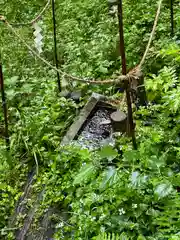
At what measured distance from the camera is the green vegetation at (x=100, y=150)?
8.56 feet

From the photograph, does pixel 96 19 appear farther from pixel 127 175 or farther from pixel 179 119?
pixel 127 175

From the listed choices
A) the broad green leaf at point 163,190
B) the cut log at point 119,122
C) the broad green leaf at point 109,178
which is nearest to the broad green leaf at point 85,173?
the broad green leaf at point 109,178

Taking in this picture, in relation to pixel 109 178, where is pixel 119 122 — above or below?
above

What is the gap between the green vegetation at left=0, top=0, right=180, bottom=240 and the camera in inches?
103

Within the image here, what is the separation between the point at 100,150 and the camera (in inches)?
126

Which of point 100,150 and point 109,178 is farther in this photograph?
point 100,150

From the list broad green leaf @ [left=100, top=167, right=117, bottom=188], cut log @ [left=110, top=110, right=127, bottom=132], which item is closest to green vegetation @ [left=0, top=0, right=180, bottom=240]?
broad green leaf @ [left=100, top=167, right=117, bottom=188]

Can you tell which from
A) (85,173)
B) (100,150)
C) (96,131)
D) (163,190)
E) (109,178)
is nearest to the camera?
(163,190)

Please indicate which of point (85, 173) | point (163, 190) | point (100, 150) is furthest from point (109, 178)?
point (100, 150)

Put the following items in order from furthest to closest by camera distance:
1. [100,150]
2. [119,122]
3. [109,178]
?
[119,122] → [100,150] → [109,178]

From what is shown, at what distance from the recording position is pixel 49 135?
396 centimetres

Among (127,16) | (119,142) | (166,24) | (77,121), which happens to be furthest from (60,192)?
(127,16)

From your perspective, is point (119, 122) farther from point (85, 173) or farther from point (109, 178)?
point (109, 178)

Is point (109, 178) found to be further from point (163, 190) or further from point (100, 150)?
point (100, 150)
